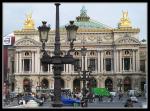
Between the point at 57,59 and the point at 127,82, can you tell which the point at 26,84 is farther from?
the point at 57,59

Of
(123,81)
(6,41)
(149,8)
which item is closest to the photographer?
(149,8)

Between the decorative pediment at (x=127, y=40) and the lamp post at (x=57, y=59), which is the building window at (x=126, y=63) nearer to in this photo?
the decorative pediment at (x=127, y=40)

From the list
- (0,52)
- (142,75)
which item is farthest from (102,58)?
(0,52)

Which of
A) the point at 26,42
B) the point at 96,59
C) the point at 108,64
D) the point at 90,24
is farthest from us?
the point at 90,24

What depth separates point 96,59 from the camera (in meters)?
101

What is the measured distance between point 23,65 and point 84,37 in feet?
45.9

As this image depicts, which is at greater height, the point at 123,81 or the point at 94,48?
the point at 94,48

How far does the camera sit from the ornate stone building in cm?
9912

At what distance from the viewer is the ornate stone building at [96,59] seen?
325ft

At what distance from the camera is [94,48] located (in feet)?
330

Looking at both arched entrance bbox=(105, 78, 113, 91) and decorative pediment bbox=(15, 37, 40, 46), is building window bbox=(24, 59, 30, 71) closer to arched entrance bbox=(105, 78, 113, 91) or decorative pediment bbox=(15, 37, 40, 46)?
decorative pediment bbox=(15, 37, 40, 46)

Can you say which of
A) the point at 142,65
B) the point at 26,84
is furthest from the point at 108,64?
the point at 26,84

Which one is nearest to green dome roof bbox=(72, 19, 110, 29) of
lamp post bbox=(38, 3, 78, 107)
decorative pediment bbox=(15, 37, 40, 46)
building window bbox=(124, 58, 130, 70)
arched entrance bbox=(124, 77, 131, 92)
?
building window bbox=(124, 58, 130, 70)

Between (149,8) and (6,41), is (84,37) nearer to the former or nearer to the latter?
(6,41)
